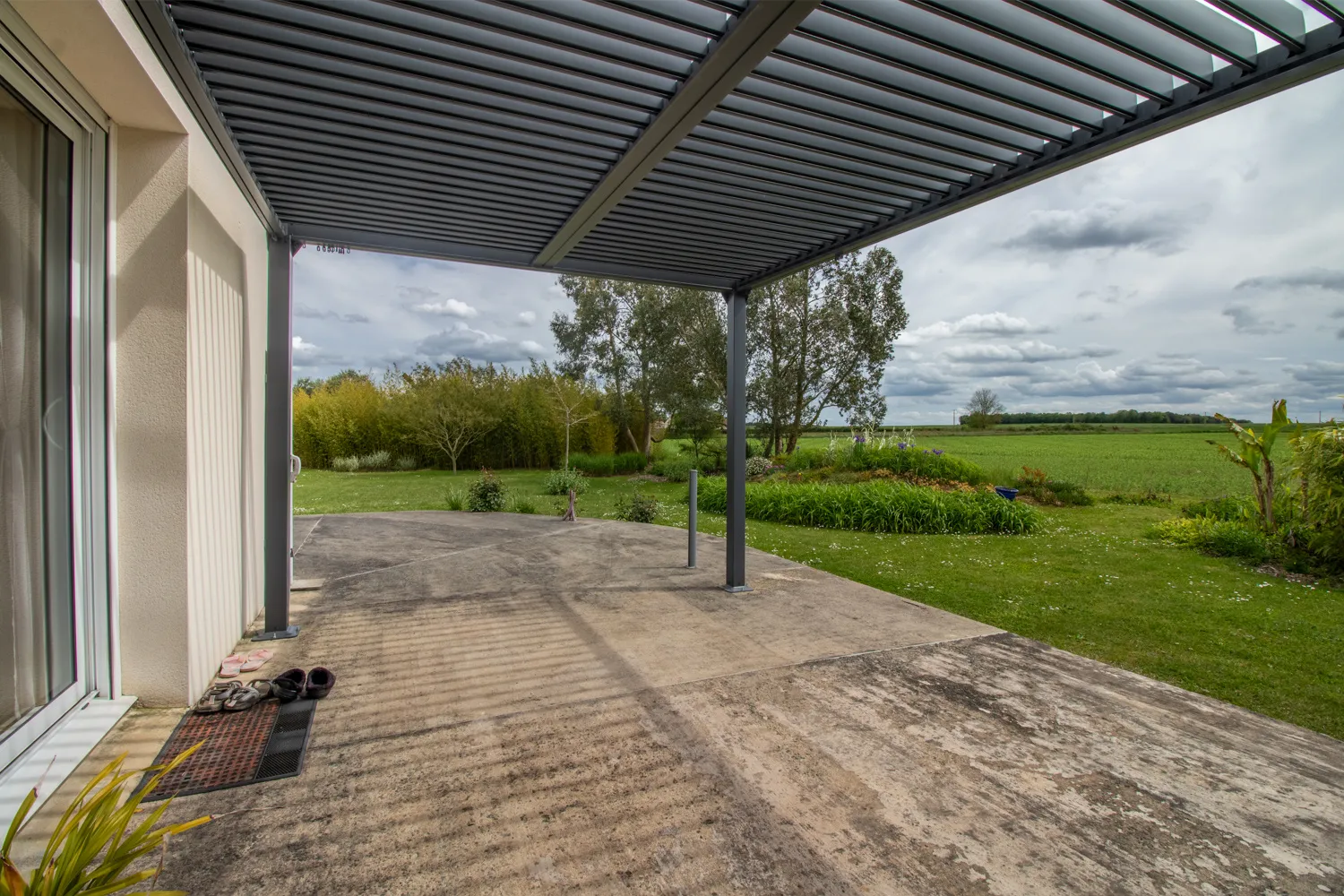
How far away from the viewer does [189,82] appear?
89.0 inches

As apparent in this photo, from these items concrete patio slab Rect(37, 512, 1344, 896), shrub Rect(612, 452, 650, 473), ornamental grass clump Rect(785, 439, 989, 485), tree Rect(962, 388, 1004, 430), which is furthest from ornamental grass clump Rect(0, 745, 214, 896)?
tree Rect(962, 388, 1004, 430)

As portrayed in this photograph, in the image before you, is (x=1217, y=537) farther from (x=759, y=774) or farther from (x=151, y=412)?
(x=151, y=412)

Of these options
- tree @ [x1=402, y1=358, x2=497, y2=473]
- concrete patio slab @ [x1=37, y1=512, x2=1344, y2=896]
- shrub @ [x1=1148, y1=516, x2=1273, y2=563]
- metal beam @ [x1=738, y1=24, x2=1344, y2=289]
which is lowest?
concrete patio slab @ [x1=37, y1=512, x2=1344, y2=896]

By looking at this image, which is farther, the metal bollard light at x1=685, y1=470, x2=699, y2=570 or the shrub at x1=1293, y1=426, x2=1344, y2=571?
the shrub at x1=1293, y1=426, x2=1344, y2=571

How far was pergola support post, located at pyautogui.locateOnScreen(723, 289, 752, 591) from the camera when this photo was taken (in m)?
4.80

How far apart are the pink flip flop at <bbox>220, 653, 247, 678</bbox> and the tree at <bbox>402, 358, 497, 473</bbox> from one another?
494 inches

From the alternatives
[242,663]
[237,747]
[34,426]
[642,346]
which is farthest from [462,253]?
[642,346]

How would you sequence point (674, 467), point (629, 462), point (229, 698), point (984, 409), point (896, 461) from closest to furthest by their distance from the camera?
point (229, 698), point (896, 461), point (674, 467), point (629, 462), point (984, 409)

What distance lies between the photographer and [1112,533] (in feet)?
25.6

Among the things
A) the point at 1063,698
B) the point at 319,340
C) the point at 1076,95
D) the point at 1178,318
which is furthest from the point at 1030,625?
the point at 319,340

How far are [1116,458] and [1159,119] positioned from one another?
14.0 metres

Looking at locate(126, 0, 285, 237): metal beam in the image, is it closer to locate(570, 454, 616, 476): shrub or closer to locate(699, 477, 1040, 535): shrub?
locate(699, 477, 1040, 535): shrub

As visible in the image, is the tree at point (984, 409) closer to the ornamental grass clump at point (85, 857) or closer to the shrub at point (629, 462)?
the shrub at point (629, 462)

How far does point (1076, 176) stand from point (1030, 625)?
112 inches
